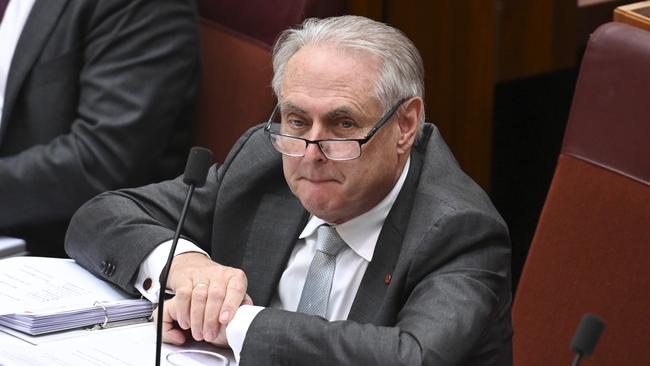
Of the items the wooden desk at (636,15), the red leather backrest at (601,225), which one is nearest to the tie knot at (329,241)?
the red leather backrest at (601,225)

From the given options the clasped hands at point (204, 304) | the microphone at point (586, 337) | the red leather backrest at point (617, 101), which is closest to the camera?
the microphone at point (586, 337)

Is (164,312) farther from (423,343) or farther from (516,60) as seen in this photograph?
(516,60)

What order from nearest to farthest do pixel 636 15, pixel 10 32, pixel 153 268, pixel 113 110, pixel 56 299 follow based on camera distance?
pixel 56 299 → pixel 153 268 → pixel 636 15 → pixel 113 110 → pixel 10 32

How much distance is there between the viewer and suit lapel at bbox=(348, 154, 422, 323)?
6.64 feet

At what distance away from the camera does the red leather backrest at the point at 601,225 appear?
7.15 feet

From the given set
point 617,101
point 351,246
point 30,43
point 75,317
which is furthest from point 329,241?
point 30,43

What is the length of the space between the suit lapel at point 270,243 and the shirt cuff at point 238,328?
0.27 meters

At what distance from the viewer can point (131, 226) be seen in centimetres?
227

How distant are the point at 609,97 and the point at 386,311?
585 millimetres

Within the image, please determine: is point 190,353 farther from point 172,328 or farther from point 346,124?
point 346,124

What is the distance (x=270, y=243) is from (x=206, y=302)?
278 mm

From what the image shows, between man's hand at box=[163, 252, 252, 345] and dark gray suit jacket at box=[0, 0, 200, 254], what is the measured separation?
1.02 meters

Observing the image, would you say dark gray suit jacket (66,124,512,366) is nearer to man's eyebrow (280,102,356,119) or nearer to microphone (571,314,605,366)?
man's eyebrow (280,102,356,119)

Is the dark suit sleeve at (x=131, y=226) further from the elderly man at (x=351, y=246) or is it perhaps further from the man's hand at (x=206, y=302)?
the man's hand at (x=206, y=302)
